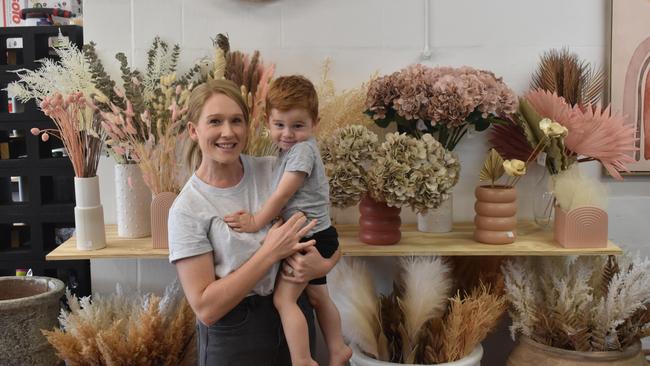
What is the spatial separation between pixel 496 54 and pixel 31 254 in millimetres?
1948

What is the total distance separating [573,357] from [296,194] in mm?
1032

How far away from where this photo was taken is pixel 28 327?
204 centimetres

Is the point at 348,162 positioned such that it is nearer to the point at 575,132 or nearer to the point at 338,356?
the point at 338,356

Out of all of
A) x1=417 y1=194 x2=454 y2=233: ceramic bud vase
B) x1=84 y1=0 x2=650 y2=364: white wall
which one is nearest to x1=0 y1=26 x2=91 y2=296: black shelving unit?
x1=84 y1=0 x2=650 y2=364: white wall

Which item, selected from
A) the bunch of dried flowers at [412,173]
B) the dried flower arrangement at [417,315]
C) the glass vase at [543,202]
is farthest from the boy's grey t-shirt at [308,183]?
the glass vase at [543,202]

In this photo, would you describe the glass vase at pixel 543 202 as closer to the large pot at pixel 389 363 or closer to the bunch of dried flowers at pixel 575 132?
the bunch of dried flowers at pixel 575 132

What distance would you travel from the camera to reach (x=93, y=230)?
212 cm

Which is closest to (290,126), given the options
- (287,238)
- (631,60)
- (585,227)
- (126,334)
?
(287,238)

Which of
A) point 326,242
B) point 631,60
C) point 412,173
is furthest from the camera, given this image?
point 631,60

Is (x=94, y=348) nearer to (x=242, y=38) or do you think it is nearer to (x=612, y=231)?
(x=242, y=38)

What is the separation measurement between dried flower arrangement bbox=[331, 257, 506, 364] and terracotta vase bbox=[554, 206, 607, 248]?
0.30 meters

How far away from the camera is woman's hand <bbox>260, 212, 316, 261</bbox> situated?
5.27 ft

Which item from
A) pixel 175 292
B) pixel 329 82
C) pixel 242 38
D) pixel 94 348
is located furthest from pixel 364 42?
pixel 94 348

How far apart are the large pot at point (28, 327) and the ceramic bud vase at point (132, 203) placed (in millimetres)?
299
